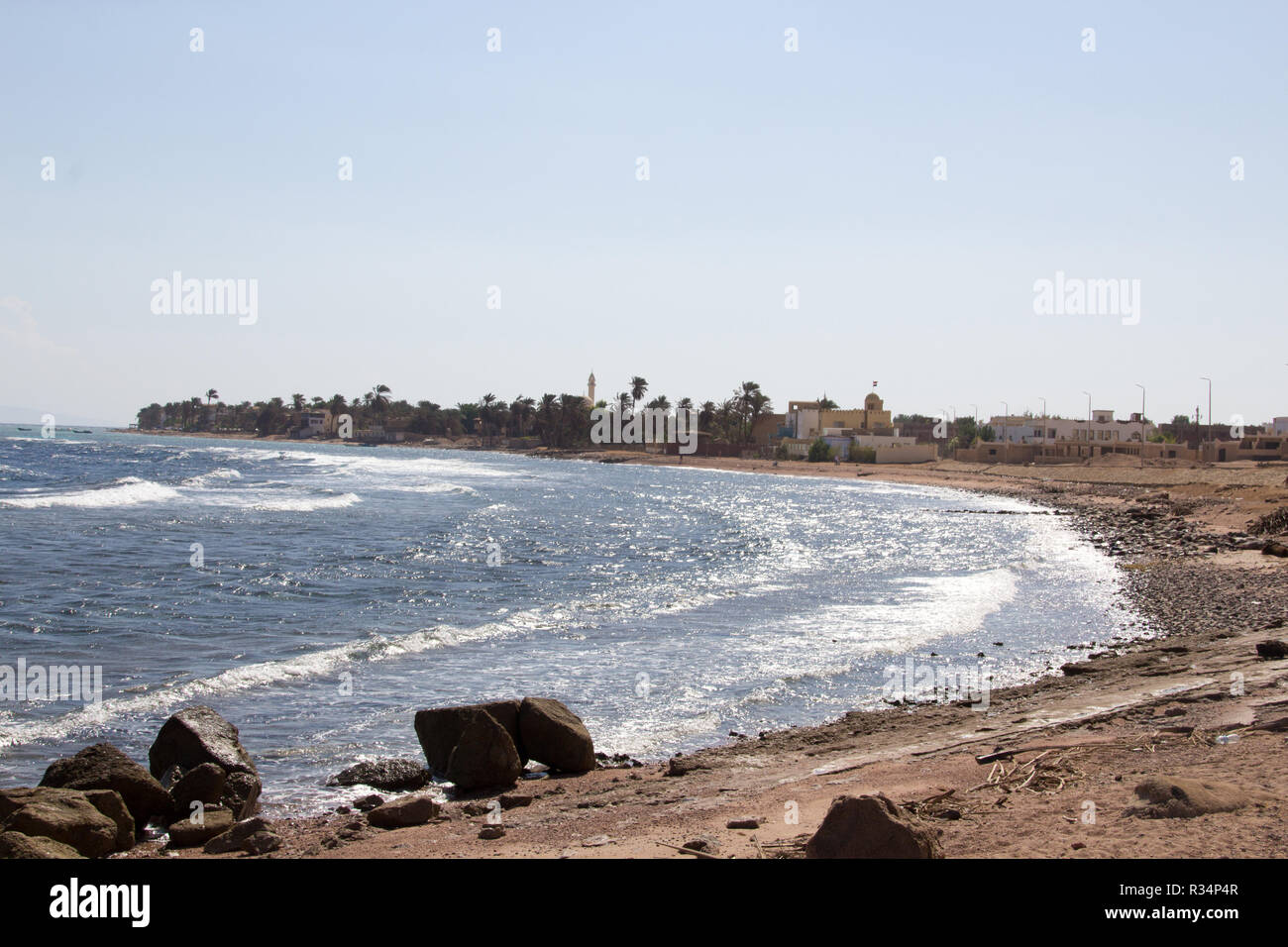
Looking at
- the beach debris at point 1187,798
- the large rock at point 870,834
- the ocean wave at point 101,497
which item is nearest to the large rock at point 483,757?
the large rock at point 870,834

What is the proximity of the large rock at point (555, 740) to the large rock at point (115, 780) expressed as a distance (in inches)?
149

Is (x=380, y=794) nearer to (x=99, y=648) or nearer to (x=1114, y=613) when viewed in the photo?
(x=99, y=648)

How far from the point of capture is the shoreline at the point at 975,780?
6.51 m

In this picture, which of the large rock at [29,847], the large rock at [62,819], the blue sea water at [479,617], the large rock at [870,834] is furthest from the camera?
the blue sea water at [479,617]

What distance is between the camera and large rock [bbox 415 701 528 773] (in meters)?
10.9

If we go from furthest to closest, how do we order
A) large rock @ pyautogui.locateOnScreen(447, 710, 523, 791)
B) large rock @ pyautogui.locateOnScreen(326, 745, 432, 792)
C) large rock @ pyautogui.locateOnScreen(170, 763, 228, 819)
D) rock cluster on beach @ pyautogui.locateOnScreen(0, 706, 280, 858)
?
large rock @ pyautogui.locateOnScreen(447, 710, 523, 791) → large rock @ pyautogui.locateOnScreen(326, 745, 432, 792) → large rock @ pyautogui.locateOnScreen(170, 763, 228, 819) → rock cluster on beach @ pyautogui.locateOnScreen(0, 706, 280, 858)

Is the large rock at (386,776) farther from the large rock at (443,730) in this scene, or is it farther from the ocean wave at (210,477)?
the ocean wave at (210,477)

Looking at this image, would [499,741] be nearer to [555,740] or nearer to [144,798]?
[555,740]

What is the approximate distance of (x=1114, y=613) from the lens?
21578mm

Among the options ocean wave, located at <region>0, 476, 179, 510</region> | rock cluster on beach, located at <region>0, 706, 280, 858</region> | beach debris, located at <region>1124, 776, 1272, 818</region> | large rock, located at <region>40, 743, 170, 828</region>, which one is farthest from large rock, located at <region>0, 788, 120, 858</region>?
A: ocean wave, located at <region>0, 476, 179, 510</region>

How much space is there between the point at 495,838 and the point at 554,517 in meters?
41.6

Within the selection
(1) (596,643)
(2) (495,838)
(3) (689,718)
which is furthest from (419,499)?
(2) (495,838)

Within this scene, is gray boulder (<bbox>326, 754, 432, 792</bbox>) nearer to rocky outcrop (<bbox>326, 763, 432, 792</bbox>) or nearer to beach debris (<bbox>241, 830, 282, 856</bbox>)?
rocky outcrop (<bbox>326, 763, 432, 792</bbox>)

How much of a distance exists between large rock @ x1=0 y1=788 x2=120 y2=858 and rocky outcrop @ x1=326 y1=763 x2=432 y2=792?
239 cm
